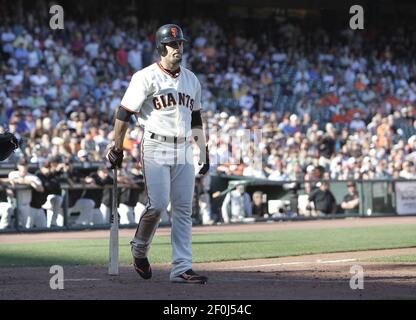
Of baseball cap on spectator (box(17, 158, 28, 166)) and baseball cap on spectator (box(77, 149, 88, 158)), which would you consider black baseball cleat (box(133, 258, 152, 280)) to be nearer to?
baseball cap on spectator (box(17, 158, 28, 166))

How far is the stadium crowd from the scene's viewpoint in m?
22.4

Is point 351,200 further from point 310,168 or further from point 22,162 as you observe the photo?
point 22,162

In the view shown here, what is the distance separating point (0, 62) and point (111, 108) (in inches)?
116

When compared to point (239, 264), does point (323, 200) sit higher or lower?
higher

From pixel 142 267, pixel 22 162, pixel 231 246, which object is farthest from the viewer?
pixel 22 162

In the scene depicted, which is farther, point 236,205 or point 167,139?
point 236,205

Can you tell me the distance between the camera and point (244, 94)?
1117 inches

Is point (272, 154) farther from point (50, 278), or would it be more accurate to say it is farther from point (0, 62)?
point (50, 278)

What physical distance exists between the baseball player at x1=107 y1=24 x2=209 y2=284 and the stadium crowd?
11.2 m

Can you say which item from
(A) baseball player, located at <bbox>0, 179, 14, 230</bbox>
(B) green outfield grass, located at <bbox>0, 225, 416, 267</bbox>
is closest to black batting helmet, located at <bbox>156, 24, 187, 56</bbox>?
(B) green outfield grass, located at <bbox>0, 225, 416, 267</bbox>

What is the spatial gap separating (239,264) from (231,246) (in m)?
3.17

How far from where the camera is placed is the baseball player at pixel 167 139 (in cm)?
871

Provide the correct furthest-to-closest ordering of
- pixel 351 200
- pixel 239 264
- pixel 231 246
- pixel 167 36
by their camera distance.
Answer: pixel 351 200 < pixel 231 246 < pixel 239 264 < pixel 167 36

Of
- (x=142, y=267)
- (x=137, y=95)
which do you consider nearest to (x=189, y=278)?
(x=142, y=267)
